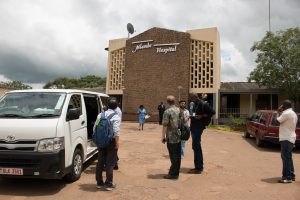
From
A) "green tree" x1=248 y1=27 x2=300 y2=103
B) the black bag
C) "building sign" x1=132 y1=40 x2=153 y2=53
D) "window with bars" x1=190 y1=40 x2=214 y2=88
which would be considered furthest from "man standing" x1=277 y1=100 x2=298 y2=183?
"building sign" x1=132 y1=40 x2=153 y2=53

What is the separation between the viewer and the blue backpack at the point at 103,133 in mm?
→ 6793

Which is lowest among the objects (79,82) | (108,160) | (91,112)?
(108,160)

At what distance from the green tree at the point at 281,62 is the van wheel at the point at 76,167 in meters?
20.3

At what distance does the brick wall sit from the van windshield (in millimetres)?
22628

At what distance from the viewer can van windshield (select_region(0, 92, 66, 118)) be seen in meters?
6.94

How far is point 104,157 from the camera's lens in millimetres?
7090

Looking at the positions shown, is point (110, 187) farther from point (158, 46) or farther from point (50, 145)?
point (158, 46)

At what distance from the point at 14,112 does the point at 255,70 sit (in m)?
21.8

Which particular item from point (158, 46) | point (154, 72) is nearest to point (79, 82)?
point (154, 72)

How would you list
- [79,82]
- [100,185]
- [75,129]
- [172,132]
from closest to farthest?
1. [100,185]
2. [75,129]
3. [172,132]
4. [79,82]

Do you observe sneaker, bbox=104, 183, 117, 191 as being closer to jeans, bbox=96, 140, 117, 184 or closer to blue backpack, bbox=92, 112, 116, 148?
jeans, bbox=96, 140, 117, 184

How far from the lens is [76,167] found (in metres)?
7.52

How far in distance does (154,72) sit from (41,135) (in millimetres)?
25095

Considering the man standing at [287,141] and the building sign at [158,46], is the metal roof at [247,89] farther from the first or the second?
the man standing at [287,141]
